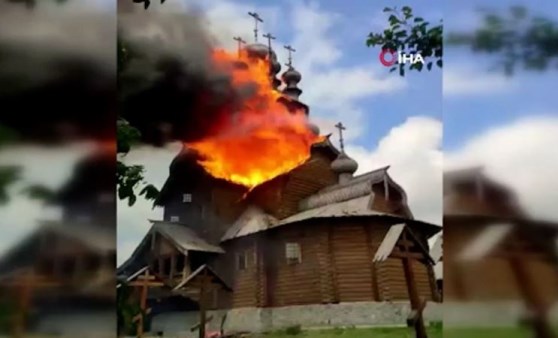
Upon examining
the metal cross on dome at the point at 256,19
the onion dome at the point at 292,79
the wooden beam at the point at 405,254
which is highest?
the metal cross on dome at the point at 256,19

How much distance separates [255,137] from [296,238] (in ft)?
1.23

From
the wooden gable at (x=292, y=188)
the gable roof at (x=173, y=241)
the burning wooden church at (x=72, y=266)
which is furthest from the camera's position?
the wooden gable at (x=292, y=188)

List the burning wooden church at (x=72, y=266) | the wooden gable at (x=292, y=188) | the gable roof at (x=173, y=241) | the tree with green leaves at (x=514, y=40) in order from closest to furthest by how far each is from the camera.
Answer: the burning wooden church at (x=72, y=266) < the tree with green leaves at (x=514, y=40) < the gable roof at (x=173, y=241) < the wooden gable at (x=292, y=188)

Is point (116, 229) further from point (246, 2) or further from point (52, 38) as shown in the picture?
point (246, 2)

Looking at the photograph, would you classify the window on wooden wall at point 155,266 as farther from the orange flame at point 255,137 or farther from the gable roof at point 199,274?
the orange flame at point 255,137

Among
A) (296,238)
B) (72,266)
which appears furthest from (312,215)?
(72,266)

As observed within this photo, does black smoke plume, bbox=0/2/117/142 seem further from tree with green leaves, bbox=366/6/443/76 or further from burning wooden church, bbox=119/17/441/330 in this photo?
tree with green leaves, bbox=366/6/443/76

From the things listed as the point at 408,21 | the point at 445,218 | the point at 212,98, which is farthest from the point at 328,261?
the point at 408,21

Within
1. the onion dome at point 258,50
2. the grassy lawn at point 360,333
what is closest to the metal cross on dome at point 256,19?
the onion dome at point 258,50

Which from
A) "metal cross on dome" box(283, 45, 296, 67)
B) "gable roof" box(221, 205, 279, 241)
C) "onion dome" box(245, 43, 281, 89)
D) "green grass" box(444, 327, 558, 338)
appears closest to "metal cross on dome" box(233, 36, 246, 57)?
"onion dome" box(245, 43, 281, 89)

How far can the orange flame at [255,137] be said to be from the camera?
2.47m

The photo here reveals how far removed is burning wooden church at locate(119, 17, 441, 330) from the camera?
8.07 ft

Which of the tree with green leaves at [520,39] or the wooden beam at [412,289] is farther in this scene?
the wooden beam at [412,289]

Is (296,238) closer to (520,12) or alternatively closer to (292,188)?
(292,188)
